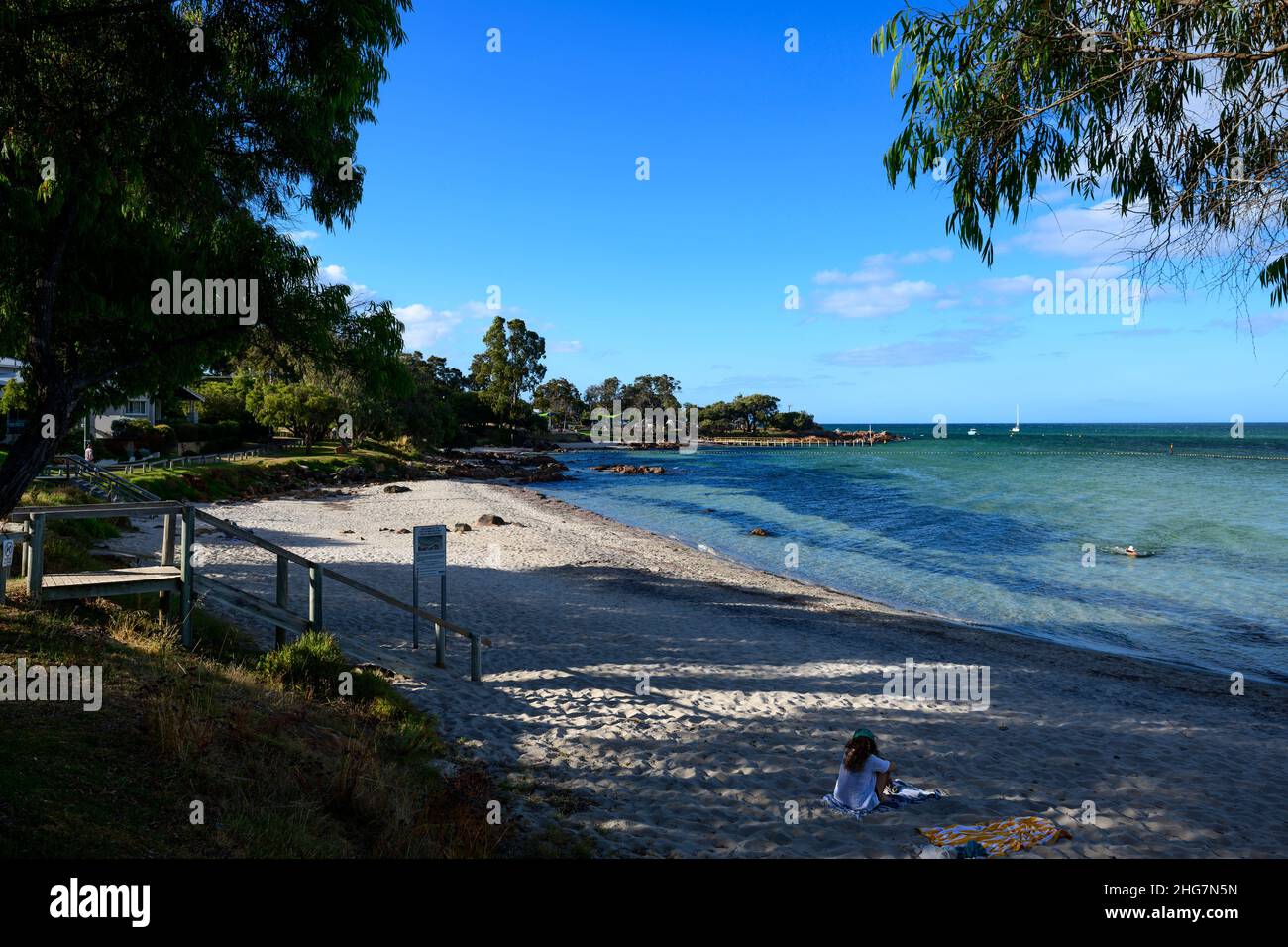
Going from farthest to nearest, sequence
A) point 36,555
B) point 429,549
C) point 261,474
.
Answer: point 261,474, point 429,549, point 36,555

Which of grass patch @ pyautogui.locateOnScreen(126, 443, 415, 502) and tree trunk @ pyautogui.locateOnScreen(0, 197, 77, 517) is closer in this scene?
tree trunk @ pyautogui.locateOnScreen(0, 197, 77, 517)

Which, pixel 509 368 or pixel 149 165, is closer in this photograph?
pixel 149 165

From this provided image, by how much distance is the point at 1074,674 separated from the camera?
564 inches

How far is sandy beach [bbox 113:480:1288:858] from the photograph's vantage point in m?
7.23

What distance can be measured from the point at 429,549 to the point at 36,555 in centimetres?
567

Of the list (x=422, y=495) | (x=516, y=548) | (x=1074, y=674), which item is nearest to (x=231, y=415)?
(x=422, y=495)

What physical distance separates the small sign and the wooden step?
12.9ft

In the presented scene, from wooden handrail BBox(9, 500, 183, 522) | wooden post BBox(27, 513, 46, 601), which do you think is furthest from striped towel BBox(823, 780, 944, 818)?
wooden post BBox(27, 513, 46, 601)

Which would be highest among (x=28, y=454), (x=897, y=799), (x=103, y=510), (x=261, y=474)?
(x=28, y=454)

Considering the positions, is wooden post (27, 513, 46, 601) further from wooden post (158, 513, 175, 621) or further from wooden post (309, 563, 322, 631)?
wooden post (309, 563, 322, 631)

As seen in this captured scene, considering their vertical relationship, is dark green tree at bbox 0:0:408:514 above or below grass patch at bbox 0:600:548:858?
Result: above

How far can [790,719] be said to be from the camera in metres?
10.3

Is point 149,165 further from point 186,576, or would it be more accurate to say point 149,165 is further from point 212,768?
point 212,768

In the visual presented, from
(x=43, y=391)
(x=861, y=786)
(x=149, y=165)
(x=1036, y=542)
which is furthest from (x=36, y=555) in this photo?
(x=1036, y=542)
